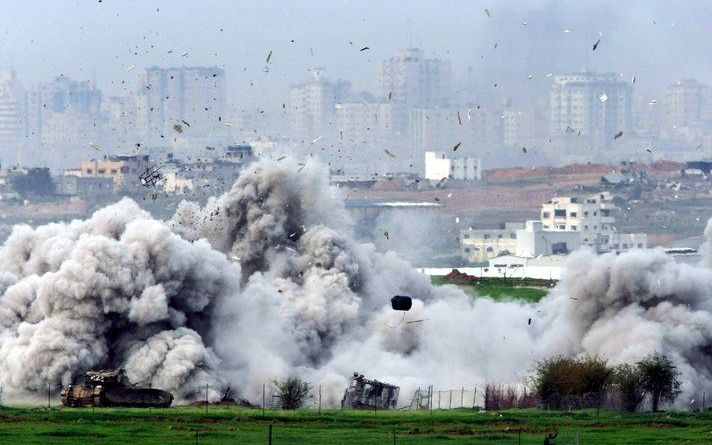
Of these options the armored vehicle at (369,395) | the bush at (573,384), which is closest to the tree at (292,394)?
the armored vehicle at (369,395)

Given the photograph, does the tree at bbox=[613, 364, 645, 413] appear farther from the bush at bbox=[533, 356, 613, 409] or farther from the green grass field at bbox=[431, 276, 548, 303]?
the green grass field at bbox=[431, 276, 548, 303]

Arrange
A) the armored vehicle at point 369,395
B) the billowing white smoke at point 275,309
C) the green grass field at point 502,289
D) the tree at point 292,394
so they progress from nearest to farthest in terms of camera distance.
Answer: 1. the tree at point 292,394
2. the armored vehicle at point 369,395
3. the billowing white smoke at point 275,309
4. the green grass field at point 502,289

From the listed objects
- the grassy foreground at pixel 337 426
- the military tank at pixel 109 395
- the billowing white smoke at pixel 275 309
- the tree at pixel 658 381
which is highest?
the billowing white smoke at pixel 275 309

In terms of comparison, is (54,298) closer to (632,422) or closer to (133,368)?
(133,368)

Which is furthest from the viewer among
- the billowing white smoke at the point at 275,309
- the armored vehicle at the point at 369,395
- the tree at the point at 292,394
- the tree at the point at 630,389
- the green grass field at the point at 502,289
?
the green grass field at the point at 502,289

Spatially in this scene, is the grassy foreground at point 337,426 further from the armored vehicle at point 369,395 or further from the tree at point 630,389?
the armored vehicle at point 369,395

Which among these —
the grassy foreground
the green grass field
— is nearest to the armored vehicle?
the grassy foreground
